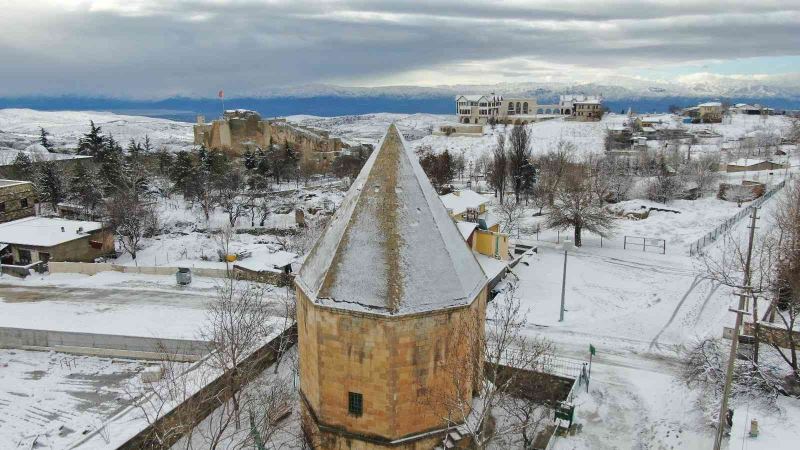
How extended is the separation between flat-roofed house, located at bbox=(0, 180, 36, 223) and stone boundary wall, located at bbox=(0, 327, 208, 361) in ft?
73.3

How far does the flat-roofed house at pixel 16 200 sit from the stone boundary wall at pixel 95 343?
22342 millimetres

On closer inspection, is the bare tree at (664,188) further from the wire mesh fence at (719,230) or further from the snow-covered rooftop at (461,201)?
the snow-covered rooftop at (461,201)

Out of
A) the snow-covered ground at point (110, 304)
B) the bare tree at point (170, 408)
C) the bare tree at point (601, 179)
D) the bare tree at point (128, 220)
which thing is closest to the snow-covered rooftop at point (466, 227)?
the snow-covered ground at point (110, 304)

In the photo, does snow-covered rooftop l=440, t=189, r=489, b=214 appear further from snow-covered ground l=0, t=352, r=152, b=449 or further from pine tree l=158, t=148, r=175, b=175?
pine tree l=158, t=148, r=175, b=175

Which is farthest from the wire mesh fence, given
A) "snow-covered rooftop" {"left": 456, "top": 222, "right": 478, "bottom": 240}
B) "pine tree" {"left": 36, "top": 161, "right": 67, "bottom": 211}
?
"pine tree" {"left": 36, "top": 161, "right": 67, "bottom": 211}

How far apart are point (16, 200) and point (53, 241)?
503 inches

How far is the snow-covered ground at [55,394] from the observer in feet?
58.1

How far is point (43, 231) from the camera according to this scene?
3509 cm

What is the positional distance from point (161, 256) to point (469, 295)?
32.0 meters

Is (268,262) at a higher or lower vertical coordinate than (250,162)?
lower

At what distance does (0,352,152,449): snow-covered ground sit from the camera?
17.7 m

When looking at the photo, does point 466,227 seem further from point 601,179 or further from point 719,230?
point 601,179

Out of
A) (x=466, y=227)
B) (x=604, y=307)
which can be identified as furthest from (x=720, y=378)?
(x=466, y=227)

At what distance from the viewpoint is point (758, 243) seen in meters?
27.6
